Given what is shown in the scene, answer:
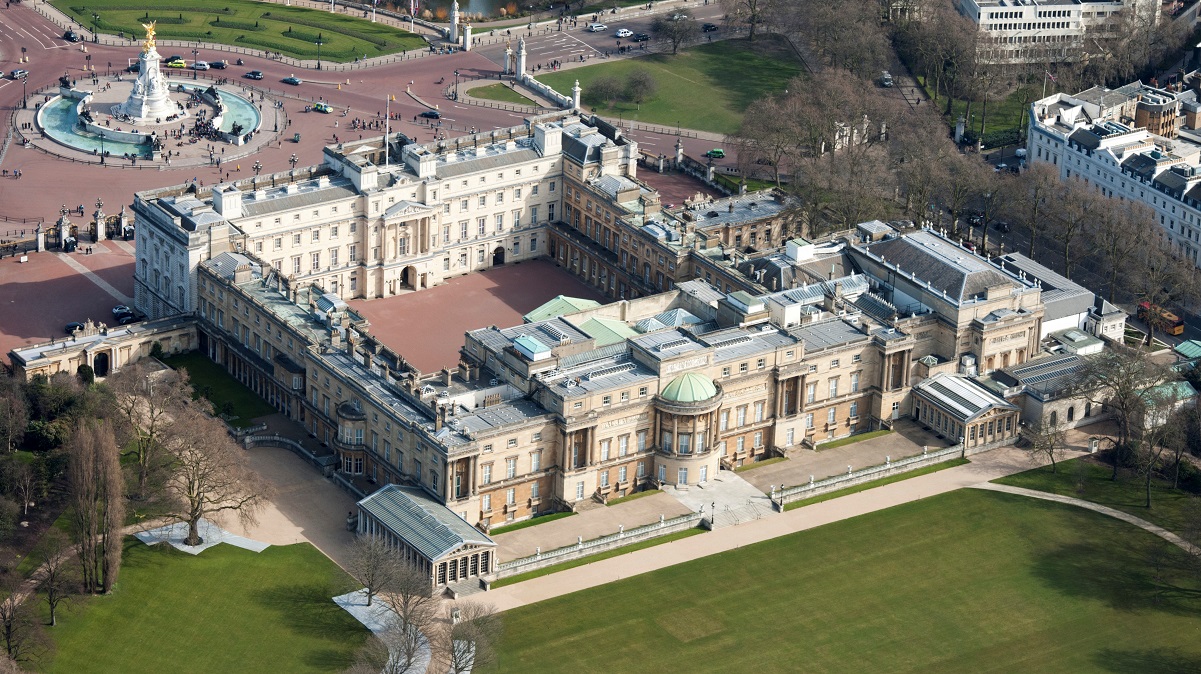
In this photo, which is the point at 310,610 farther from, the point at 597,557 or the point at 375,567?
the point at 597,557

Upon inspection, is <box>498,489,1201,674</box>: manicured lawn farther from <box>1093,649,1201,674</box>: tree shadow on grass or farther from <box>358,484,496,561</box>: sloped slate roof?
<box>358,484,496,561</box>: sloped slate roof

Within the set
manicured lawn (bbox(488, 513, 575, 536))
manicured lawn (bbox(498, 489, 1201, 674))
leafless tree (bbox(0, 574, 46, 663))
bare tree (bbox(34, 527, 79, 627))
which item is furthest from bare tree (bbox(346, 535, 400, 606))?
leafless tree (bbox(0, 574, 46, 663))

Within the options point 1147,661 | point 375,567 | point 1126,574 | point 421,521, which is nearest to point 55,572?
point 375,567

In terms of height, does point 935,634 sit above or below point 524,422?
below

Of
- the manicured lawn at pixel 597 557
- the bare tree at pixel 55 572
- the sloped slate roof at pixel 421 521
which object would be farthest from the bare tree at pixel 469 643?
the bare tree at pixel 55 572

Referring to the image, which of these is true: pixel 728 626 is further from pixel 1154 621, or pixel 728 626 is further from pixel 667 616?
pixel 1154 621

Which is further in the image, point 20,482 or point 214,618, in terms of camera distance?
point 20,482

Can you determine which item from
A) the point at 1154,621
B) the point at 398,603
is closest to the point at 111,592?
the point at 398,603
